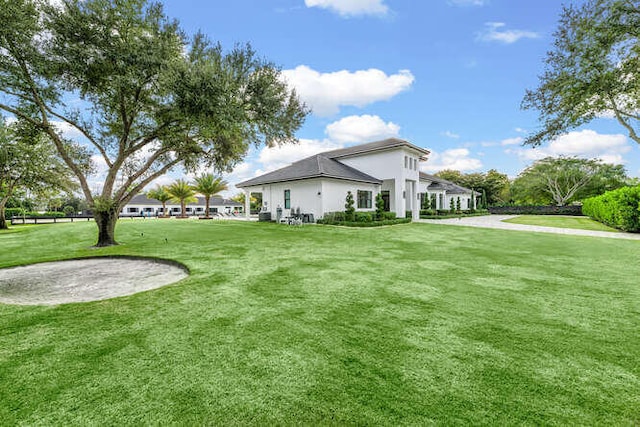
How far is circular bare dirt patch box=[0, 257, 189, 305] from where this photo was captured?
4.64m

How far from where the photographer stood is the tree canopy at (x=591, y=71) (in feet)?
33.7

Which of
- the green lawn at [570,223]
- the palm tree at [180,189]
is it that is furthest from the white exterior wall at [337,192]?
the palm tree at [180,189]

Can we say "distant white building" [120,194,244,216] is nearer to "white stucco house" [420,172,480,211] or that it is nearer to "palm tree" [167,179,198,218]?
"palm tree" [167,179,198,218]

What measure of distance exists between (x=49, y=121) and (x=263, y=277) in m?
11.9

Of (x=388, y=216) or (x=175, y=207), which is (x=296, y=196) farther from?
(x=175, y=207)

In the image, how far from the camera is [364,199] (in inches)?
863

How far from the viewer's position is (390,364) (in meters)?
2.45

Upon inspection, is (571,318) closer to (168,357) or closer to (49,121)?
(168,357)

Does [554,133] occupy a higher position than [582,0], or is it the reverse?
[582,0]

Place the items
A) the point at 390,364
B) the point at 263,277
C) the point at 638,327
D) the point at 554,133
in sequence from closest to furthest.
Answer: the point at 390,364
the point at 638,327
the point at 263,277
the point at 554,133

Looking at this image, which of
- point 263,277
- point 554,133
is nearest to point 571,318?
point 263,277

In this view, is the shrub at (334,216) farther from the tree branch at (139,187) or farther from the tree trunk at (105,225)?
the tree trunk at (105,225)

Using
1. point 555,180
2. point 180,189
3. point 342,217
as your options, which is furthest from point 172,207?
point 555,180

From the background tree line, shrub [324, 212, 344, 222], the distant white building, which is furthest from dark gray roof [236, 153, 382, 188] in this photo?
the distant white building
